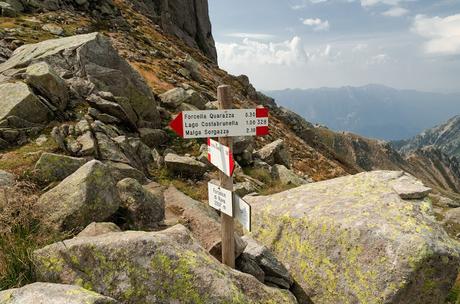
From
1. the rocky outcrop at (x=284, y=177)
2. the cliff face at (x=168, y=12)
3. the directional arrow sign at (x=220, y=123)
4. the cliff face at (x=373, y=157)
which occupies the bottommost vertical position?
the cliff face at (x=373, y=157)

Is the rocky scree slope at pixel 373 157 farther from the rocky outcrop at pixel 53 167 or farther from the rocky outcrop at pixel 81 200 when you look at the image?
the rocky outcrop at pixel 81 200

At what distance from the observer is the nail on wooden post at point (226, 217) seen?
8.14m

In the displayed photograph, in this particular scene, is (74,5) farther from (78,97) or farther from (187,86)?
(78,97)

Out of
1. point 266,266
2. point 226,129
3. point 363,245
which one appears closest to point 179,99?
point 266,266

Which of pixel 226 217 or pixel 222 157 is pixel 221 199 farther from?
pixel 222 157

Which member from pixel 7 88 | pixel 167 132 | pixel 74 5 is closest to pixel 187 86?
pixel 167 132

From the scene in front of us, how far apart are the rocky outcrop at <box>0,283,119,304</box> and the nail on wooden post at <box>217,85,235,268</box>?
3.31 meters

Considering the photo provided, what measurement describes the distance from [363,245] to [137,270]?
17.4ft

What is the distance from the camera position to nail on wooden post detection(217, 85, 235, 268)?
814cm

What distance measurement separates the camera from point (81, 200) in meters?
9.29

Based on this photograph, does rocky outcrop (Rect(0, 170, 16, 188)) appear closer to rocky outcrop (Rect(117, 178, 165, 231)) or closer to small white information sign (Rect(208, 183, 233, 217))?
rocky outcrop (Rect(117, 178, 165, 231))

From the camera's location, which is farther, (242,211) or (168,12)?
(168,12)

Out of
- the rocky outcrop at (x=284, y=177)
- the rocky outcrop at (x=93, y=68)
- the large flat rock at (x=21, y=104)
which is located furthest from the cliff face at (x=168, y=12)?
A: the rocky outcrop at (x=284, y=177)

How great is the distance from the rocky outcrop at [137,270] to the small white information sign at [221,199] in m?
1.42
